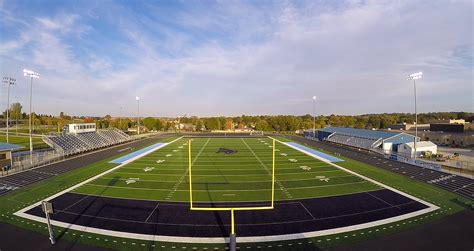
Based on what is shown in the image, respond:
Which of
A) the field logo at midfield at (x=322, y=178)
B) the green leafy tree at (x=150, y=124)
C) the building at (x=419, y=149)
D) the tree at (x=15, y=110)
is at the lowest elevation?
the field logo at midfield at (x=322, y=178)

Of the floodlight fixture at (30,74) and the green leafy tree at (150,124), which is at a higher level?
the floodlight fixture at (30,74)

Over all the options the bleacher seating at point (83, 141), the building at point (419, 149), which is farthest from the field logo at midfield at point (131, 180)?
the building at point (419, 149)

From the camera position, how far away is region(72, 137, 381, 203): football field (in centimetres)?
1861

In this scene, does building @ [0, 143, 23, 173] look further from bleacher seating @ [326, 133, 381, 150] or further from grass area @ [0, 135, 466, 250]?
bleacher seating @ [326, 133, 381, 150]

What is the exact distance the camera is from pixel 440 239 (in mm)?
12039

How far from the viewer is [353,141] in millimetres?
49094

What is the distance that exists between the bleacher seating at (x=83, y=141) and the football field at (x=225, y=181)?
12243 millimetres

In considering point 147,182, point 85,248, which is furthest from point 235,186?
point 85,248

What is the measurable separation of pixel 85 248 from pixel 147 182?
10.9m

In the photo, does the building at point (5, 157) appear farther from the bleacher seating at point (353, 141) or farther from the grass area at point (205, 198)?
the bleacher seating at point (353, 141)

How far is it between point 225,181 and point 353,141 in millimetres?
34565

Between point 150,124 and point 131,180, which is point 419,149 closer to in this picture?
Answer: point 131,180

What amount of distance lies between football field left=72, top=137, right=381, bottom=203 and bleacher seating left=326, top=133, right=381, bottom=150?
16525mm

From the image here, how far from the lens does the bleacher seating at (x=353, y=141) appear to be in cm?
4356
